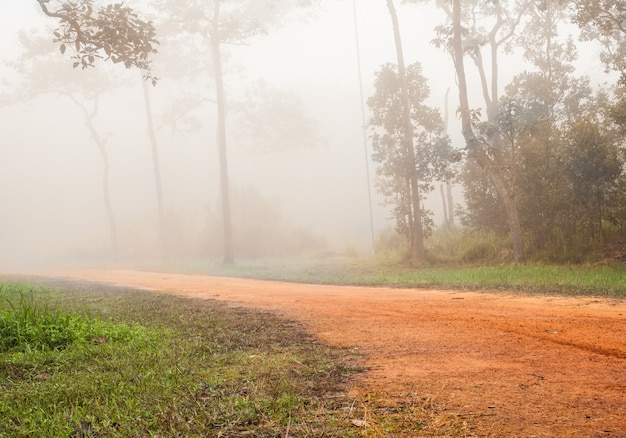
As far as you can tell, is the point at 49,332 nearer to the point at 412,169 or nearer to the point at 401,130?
the point at 412,169

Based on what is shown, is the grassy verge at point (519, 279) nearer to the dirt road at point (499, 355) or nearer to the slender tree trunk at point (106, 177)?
the dirt road at point (499, 355)

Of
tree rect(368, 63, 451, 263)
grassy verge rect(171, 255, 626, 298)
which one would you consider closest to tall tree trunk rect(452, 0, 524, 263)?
grassy verge rect(171, 255, 626, 298)

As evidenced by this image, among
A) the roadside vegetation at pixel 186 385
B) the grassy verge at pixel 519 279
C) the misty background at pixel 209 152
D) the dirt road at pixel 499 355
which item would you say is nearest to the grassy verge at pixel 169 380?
the roadside vegetation at pixel 186 385

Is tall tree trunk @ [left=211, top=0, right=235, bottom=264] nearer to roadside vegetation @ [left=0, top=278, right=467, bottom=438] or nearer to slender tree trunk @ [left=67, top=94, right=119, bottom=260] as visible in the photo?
slender tree trunk @ [left=67, top=94, right=119, bottom=260]

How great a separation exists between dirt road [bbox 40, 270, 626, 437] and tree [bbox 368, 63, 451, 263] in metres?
12.1

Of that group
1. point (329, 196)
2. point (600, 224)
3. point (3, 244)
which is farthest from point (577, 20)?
point (3, 244)

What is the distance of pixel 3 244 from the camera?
62.2m

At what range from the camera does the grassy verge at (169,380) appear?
11.6ft

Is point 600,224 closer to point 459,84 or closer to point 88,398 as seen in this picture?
point 459,84

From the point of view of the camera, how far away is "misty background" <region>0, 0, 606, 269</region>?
42281mm

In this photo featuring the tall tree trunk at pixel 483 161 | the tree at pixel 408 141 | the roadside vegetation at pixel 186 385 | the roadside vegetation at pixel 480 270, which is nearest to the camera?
the roadside vegetation at pixel 186 385

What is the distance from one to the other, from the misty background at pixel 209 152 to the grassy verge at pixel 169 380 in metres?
30.4

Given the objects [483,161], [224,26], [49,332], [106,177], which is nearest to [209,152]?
[106,177]

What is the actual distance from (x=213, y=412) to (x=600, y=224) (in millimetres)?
14729
